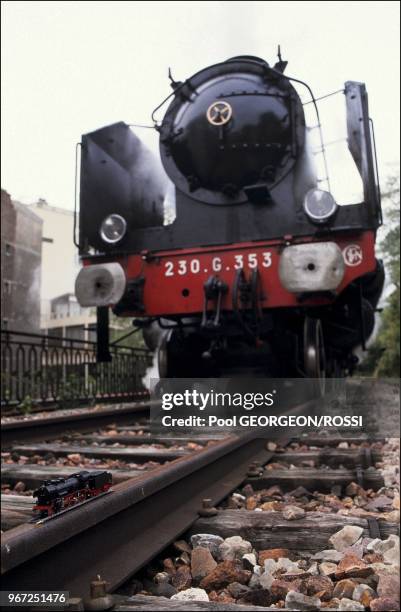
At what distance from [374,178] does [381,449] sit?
92.8 inches

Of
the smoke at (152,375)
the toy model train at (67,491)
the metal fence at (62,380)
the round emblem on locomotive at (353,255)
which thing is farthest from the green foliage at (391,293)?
the toy model train at (67,491)

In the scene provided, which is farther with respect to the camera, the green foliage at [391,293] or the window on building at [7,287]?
the window on building at [7,287]

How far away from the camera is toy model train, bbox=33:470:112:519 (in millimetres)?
438

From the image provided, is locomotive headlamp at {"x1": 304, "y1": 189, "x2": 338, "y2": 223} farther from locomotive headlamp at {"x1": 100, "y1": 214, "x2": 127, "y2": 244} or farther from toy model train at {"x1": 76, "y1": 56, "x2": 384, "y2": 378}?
locomotive headlamp at {"x1": 100, "y1": 214, "x2": 127, "y2": 244}

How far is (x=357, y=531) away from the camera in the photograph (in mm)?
954

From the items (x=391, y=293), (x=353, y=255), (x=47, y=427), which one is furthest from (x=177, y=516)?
(x=391, y=293)

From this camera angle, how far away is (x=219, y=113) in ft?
13.3

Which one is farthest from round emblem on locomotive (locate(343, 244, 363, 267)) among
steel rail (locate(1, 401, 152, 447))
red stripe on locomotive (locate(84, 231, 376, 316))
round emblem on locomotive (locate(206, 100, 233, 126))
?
steel rail (locate(1, 401, 152, 447))

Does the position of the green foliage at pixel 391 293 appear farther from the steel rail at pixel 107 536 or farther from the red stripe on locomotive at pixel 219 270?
the steel rail at pixel 107 536

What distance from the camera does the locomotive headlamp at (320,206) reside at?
11.7 feet

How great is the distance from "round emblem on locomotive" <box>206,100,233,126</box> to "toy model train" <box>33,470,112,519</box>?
3857 millimetres

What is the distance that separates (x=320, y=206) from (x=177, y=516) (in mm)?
2790

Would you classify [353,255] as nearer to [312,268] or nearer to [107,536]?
[312,268]
